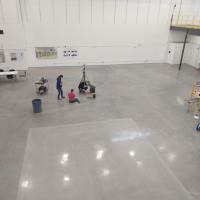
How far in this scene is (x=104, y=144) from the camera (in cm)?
614

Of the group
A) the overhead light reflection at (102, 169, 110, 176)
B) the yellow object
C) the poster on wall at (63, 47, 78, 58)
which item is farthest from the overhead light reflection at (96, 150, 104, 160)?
the poster on wall at (63, 47, 78, 58)

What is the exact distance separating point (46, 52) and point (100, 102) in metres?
7.58

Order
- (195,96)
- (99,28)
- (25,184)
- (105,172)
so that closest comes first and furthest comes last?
(25,184), (105,172), (195,96), (99,28)

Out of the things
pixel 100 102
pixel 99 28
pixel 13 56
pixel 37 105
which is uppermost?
pixel 99 28

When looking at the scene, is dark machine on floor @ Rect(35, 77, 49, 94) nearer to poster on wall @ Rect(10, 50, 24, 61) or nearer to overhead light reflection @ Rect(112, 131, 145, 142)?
poster on wall @ Rect(10, 50, 24, 61)

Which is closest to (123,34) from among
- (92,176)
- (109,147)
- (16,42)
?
(16,42)

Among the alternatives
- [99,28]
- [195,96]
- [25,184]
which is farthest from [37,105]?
[99,28]

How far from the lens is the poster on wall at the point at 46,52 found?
554 inches

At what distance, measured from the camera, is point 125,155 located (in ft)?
18.6

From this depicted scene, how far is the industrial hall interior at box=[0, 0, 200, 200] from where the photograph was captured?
482 cm

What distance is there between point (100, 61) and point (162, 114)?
882 centimetres

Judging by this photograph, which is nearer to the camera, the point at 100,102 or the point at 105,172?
the point at 105,172

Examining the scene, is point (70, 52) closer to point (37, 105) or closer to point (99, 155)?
point (37, 105)

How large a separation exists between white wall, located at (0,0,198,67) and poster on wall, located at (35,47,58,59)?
29cm
